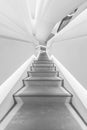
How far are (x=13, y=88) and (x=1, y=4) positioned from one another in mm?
854

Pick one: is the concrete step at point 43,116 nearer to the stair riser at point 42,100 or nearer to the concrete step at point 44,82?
the stair riser at point 42,100

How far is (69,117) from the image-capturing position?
4.66 ft

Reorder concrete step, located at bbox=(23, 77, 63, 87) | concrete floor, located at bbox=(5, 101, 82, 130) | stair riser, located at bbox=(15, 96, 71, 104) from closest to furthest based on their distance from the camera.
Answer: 1. concrete floor, located at bbox=(5, 101, 82, 130)
2. stair riser, located at bbox=(15, 96, 71, 104)
3. concrete step, located at bbox=(23, 77, 63, 87)

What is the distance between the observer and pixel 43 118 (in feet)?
4.58

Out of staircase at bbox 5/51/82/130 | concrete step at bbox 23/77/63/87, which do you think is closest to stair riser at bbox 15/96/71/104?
staircase at bbox 5/51/82/130

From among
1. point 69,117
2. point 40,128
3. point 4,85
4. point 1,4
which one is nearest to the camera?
Result: point 40,128

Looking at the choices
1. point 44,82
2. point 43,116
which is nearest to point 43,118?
point 43,116

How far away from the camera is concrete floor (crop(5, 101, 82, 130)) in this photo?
1273 mm

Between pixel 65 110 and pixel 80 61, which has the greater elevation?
pixel 80 61

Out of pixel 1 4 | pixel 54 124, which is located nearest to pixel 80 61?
pixel 54 124

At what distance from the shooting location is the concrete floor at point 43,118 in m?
1.27

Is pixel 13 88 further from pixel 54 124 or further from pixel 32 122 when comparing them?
pixel 54 124

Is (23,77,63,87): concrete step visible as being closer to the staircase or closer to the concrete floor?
the staircase

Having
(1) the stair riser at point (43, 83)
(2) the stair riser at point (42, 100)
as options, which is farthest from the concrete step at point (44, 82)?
(2) the stair riser at point (42, 100)
